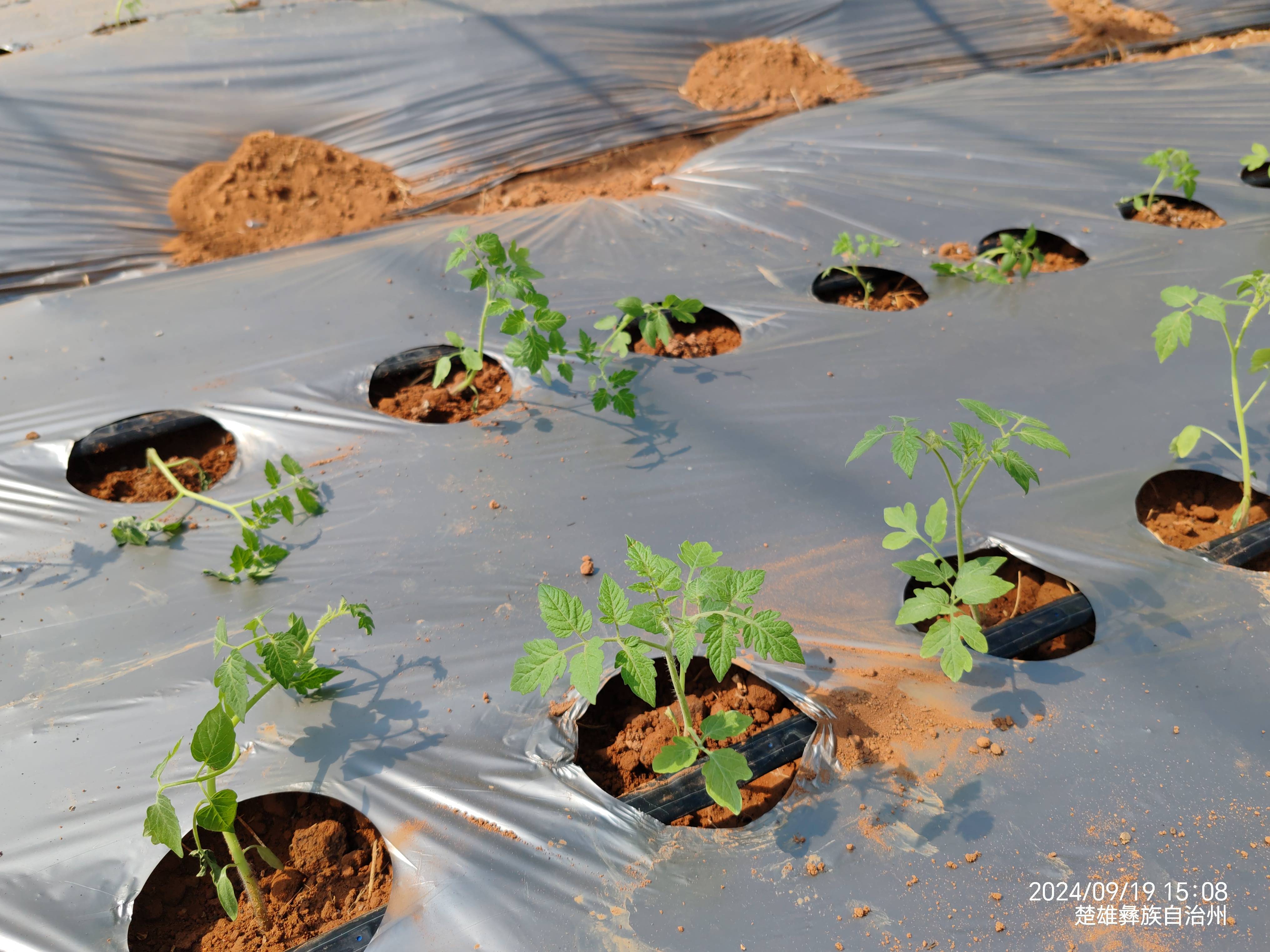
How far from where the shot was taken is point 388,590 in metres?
1.83

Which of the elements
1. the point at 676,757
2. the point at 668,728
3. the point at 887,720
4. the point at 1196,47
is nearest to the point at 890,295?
the point at 887,720

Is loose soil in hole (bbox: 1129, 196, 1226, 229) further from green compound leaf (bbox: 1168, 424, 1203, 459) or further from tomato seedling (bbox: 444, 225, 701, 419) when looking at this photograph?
tomato seedling (bbox: 444, 225, 701, 419)

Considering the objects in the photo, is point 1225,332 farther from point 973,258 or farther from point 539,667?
point 539,667

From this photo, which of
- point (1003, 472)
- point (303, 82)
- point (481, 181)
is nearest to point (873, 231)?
point (1003, 472)

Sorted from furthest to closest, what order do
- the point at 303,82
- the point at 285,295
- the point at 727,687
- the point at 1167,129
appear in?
the point at 303,82, the point at 1167,129, the point at 285,295, the point at 727,687

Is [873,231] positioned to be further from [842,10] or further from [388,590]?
[842,10]

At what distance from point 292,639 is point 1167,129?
3.89 metres

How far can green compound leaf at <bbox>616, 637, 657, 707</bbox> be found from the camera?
1.26m

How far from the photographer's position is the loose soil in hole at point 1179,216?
9.81ft

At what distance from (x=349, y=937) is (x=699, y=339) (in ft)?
5.92

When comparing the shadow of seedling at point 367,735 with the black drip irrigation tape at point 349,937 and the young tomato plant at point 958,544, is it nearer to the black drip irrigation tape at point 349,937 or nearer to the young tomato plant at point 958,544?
the black drip irrigation tape at point 349,937

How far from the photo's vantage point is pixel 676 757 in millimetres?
1413

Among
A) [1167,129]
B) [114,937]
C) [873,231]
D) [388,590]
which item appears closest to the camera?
[114,937]

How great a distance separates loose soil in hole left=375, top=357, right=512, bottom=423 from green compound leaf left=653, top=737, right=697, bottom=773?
120 cm
